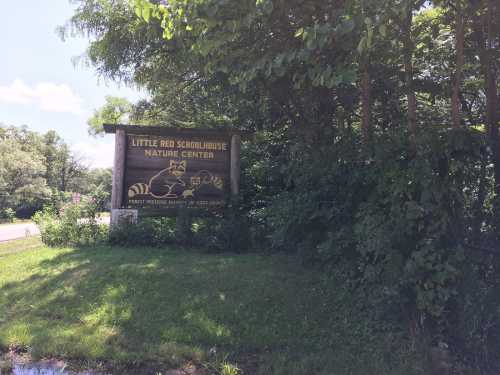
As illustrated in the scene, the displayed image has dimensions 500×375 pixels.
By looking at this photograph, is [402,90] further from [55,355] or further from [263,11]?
[55,355]

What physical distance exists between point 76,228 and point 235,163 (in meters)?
3.52

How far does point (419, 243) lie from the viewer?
11.4ft

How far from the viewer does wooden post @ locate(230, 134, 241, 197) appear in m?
8.95

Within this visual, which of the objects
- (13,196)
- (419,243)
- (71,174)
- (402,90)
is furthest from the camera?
(71,174)

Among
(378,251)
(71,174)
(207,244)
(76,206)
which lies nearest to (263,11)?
(378,251)

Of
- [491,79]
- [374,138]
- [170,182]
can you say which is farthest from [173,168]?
[491,79]

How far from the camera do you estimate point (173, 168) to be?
28.9ft

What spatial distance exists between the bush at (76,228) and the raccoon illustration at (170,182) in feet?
4.46

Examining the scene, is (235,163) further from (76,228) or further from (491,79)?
(491,79)

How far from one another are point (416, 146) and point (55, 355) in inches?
145

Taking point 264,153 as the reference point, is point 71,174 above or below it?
above

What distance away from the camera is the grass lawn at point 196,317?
3.84m

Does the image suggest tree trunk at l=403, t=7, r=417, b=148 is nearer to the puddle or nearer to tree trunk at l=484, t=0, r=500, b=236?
tree trunk at l=484, t=0, r=500, b=236

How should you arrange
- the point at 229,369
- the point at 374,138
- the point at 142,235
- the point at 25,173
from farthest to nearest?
1. the point at 25,173
2. the point at 142,235
3. the point at 374,138
4. the point at 229,369
